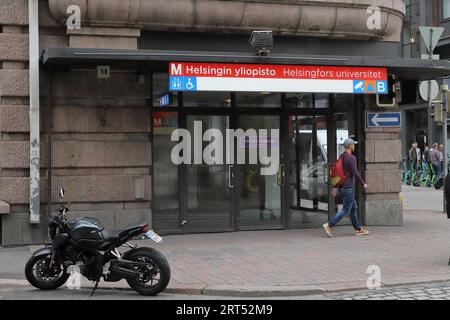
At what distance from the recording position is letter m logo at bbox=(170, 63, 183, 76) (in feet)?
32.7

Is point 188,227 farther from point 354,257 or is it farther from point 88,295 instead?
point 88,295

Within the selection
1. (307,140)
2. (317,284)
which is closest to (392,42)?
(307,140)

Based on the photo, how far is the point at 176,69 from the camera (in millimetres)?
10016

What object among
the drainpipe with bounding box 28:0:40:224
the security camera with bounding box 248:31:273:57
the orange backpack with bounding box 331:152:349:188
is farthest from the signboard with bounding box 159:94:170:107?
the orange backpack with bounding box 331:152:349:188

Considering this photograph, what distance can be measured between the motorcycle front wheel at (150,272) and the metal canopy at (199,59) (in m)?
3.83

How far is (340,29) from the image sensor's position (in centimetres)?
1165

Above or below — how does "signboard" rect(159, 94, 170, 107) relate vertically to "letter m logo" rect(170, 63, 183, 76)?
below

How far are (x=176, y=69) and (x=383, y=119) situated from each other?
473cm

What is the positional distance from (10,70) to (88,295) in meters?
4.86

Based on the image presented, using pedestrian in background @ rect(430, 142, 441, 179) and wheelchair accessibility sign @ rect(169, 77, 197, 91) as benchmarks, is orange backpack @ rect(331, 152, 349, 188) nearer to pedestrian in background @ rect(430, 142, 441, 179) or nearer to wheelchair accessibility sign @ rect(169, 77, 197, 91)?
wheelchair accessibility sign @ rect(169, 77, 197, 91)

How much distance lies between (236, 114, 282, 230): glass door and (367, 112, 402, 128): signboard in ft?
6.39

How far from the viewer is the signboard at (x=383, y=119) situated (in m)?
12.2

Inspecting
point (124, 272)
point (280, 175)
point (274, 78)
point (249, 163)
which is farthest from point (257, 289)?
point (280, 175)

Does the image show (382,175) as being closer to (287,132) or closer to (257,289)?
(287,132)
